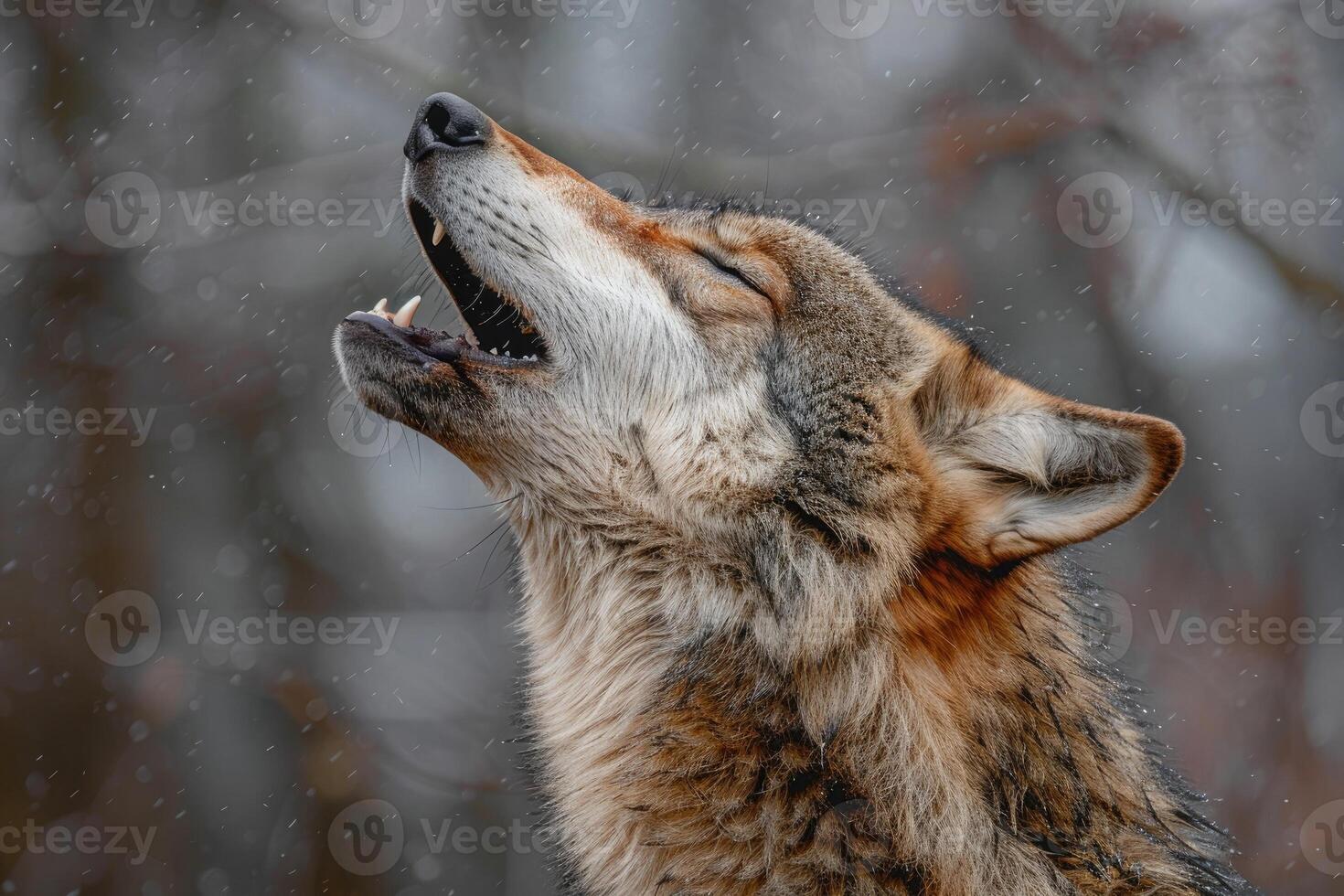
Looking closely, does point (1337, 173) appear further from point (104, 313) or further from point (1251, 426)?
point (104, 313)

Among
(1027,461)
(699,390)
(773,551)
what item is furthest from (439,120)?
(1027,461)

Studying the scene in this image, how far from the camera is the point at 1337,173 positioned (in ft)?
29.4

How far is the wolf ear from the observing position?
2.26 metres

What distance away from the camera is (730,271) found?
3.00 metres

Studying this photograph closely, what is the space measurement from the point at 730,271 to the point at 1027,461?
105 centimetres

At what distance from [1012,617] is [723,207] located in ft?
4.94

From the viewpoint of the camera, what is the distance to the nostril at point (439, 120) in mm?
2779

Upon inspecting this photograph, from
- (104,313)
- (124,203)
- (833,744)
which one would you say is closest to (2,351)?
(104,313)

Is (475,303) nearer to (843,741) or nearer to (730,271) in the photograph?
(730,271)

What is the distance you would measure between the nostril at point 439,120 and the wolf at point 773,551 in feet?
0.03

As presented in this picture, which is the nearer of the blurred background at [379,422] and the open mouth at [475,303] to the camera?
the open mouth at [475,303]

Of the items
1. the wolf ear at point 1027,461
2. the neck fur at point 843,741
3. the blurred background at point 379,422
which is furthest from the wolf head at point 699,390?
the blurred background at point 379,422

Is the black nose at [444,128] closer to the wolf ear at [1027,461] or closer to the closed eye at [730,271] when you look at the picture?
the closed eye at [730,271]

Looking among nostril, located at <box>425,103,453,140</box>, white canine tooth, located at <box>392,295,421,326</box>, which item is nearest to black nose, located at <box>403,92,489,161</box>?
nostril, located at <box>425,103,453,140</box>
